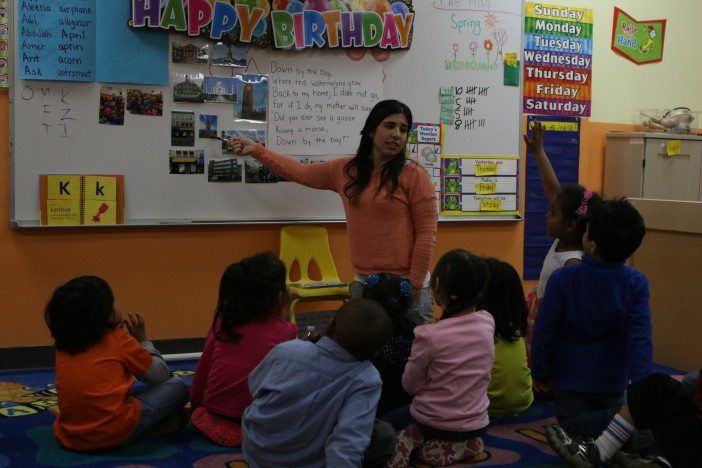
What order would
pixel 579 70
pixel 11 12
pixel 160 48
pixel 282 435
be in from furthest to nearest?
1. pixel 579 70
2. pixel 160 48
3. pixel 11 12
4. pixel 282 435

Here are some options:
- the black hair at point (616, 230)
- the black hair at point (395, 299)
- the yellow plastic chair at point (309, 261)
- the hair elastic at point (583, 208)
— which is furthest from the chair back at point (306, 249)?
the black hair at point (616, 230)

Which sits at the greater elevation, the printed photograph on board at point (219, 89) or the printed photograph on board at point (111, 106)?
the printed photograph on board at point (219, 89)

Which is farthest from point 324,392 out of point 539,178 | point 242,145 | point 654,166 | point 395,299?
point 654,166

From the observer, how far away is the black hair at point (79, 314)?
2412 millimetres

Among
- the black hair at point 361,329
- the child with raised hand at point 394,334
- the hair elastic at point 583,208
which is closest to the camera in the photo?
the black hair at point 361,329

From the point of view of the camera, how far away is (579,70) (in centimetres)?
480

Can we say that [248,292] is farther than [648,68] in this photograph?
No

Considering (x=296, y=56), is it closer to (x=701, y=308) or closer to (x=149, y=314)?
(x=149, y=314)

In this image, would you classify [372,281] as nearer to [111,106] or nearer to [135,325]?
[135,325]

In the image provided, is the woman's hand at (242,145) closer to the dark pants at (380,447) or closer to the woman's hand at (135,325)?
the woman's hand at (135,325)

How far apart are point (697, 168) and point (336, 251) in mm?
2409

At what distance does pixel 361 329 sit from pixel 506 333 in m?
1.00

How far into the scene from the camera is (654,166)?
4.75 m

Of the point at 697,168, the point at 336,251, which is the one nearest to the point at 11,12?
the point at 336,251
